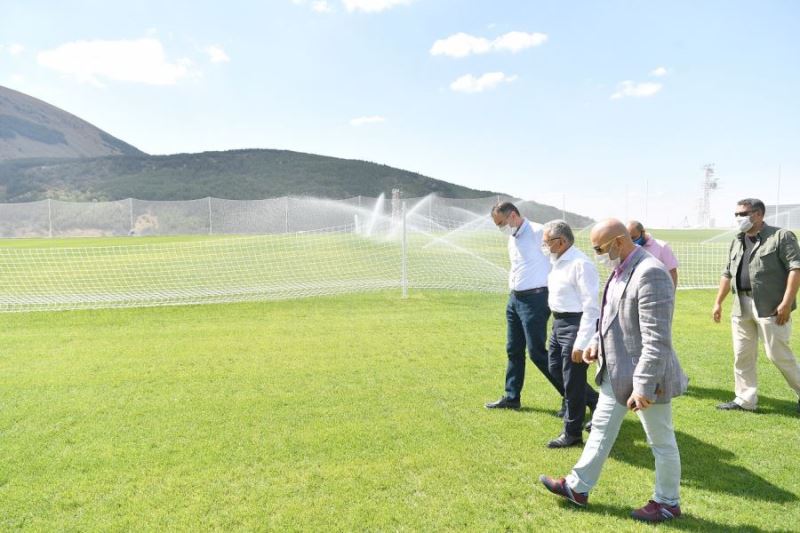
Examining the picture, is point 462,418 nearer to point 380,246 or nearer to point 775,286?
point 775,286

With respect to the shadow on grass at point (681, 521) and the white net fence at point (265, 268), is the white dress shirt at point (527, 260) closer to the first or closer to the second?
the shadow on grass at point (681, 521)

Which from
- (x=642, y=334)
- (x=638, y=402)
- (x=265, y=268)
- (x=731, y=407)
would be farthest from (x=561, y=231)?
(x=265, y=268)

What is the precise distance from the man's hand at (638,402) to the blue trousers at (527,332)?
169 cm

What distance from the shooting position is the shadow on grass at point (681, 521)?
301 cm

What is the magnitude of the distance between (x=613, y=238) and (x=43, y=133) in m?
114

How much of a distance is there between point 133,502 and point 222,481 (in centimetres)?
56

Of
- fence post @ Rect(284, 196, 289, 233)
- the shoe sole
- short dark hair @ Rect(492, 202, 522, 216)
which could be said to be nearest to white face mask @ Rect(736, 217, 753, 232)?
short dark hair @ Rect(492, 202, 522, 216)

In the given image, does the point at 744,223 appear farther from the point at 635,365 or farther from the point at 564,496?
the point at 564,496

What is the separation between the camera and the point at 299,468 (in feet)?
12.5

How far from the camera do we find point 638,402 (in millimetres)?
2779

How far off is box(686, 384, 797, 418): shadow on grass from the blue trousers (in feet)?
6.15

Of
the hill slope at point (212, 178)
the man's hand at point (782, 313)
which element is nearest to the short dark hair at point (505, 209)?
the man's hand at point (782, 313)

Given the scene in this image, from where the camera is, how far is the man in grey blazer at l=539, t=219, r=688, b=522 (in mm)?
2721

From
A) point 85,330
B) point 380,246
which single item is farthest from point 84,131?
point 85,330
